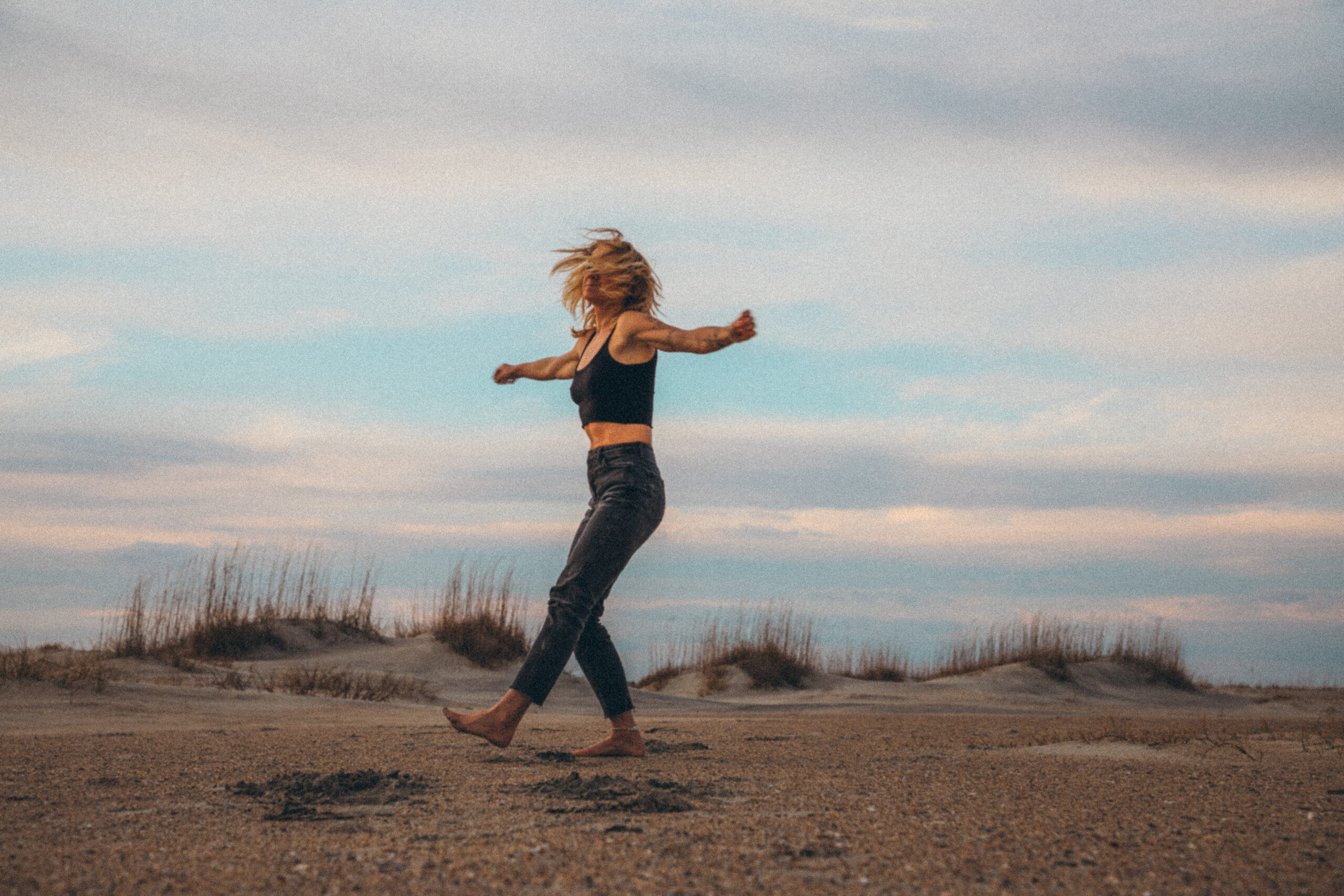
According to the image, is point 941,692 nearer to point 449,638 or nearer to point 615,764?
point 449,638

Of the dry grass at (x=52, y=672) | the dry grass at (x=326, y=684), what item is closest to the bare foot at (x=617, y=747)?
the dry grass at (x=326, y=684)

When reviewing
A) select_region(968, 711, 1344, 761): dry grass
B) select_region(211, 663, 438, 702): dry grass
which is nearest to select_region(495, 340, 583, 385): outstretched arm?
select_region(968, 711, 1344, 761): dry grass

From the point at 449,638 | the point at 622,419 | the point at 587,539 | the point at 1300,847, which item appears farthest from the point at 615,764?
the point at 449,638

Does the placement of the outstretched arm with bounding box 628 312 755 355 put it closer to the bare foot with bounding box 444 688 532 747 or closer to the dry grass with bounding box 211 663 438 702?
the bare foot with bounding box 444 688 532 747

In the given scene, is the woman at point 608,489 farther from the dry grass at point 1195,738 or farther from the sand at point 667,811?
the dry grass at point 1195,738

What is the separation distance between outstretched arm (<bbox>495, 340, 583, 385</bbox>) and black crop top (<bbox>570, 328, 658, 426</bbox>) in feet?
1.61

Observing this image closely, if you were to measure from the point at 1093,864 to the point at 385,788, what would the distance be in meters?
2.19

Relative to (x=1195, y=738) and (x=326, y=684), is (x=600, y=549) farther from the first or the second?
(x=326, y=684)

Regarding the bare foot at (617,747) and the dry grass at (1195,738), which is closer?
the bare foot at (617,747)

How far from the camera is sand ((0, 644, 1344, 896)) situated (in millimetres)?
2299

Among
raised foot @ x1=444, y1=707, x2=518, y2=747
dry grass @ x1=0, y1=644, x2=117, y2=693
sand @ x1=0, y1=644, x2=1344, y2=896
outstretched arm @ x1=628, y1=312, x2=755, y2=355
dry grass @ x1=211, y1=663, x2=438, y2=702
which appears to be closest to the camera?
sand @ x1=0, y1=644, x2=1344, y2=896

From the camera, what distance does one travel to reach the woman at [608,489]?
13.3 feet

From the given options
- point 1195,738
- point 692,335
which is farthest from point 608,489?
point 1195,738

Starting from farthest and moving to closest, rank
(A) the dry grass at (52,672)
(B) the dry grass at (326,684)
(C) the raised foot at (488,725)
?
(B) the dry grass at (326,684)
(A) the dry grass at (52,672)
(C) the raised foot at (488,725)
